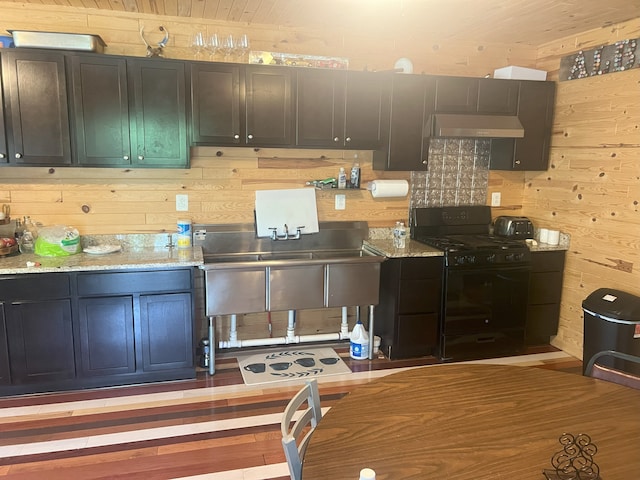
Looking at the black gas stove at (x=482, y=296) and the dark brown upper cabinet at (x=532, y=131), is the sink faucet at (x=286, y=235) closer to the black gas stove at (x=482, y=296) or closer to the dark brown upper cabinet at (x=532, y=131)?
the black gas stove at (x=482, y=296)

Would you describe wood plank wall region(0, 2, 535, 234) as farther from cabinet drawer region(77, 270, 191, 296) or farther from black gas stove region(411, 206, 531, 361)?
black gas stove region(411, 206, 531, 361)

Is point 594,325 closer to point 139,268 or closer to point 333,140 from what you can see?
point 333,140

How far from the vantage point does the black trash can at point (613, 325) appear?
3.32 metres

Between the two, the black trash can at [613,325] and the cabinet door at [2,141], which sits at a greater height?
the cabinet door at [2,141]

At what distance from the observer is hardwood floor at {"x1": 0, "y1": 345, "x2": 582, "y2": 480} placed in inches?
101

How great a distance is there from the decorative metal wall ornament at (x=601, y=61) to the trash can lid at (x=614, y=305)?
5.21 ft

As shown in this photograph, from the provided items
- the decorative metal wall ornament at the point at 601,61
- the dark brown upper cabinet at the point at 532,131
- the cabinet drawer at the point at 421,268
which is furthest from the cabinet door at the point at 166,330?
the decorative metal wall ornament at the point at 601,61

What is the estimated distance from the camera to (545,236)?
4316mm

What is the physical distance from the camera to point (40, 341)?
10.6 ft

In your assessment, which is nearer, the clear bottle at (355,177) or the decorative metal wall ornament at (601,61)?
the decorative metal wall ornament at (601,61)

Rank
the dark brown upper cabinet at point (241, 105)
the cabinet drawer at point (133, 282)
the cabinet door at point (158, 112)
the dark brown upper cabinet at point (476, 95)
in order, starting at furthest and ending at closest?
the dark brown upper cabinet at point (476, 95), the dark brown upper cabinet at point (241, 105), the cabinet door at point (158, 112), the cabinet drawer at point (133, 282)

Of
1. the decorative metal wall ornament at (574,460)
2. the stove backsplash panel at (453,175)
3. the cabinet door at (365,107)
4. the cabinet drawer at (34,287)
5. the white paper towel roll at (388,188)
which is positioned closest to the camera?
the decorative metal wall ornament at (574,460)

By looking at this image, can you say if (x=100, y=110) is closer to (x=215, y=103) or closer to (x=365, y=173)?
(x=215, y=103)

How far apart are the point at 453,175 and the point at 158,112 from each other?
2.47 metres
